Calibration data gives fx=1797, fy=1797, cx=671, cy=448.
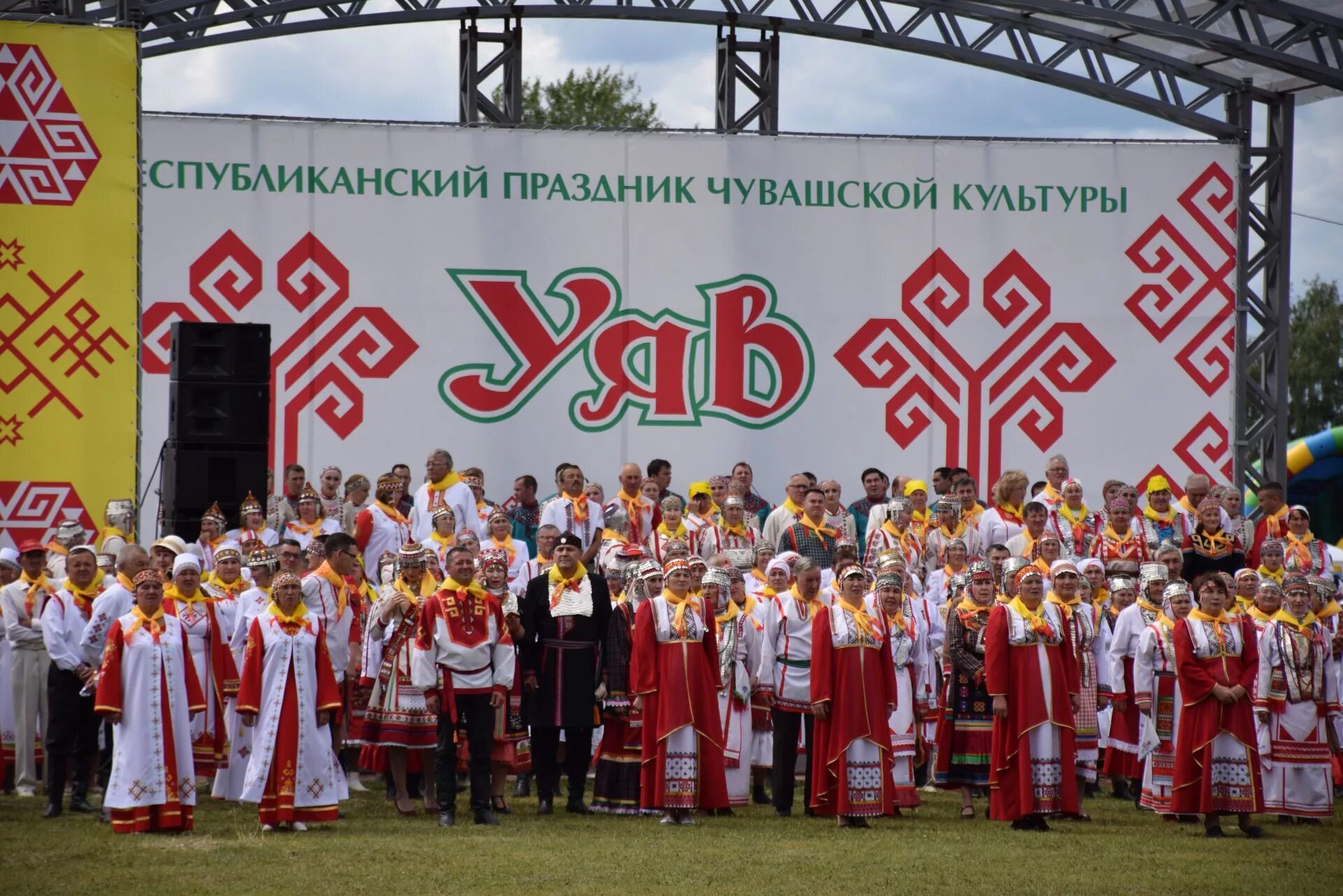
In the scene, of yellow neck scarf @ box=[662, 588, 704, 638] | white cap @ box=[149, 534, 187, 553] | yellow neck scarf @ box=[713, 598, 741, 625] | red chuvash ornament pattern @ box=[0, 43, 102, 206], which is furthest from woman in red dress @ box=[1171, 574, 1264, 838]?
red chuvash ornament pattern @ box=[0, 43, 102, 206]

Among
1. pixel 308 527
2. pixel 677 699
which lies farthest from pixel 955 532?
pixel 308 527

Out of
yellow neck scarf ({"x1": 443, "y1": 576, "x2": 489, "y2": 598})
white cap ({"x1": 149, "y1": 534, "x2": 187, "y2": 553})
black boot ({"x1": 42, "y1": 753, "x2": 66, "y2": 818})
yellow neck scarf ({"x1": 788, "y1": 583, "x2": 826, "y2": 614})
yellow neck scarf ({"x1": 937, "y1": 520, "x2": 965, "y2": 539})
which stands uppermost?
yellow neck scarf ({"x1": 937, "y1": 520, "x2": 965, "y2": 539})

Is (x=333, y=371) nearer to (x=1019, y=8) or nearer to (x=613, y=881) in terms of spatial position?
(x=1019, y=8)

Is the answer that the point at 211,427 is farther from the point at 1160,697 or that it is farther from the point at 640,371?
the point at 1160,697

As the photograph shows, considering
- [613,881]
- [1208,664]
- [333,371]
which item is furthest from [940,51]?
[613,881]

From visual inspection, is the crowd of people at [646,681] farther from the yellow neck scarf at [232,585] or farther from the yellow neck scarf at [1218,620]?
the yellow neck scarf at [232,585]

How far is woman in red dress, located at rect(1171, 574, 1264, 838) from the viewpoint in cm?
1023

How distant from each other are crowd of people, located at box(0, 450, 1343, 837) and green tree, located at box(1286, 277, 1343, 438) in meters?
39.0

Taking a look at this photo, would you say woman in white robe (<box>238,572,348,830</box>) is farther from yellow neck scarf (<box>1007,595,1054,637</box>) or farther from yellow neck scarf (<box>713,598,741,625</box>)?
yellow neck scarf (<box>1007,595,1054,637</box>)

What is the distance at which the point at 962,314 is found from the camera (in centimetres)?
1688

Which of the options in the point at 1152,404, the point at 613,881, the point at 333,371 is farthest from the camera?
the point at 1152,404

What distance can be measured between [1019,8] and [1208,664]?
761 centimetres

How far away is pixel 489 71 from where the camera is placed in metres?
16.4

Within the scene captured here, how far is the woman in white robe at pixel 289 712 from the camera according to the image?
380 inches
